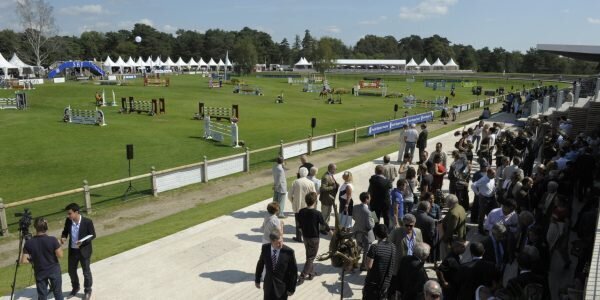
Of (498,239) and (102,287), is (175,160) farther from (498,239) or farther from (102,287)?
(498,239)

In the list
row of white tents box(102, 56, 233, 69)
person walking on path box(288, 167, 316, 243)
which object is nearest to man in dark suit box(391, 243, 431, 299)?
person walking on path box(288, 167, 316, 243)

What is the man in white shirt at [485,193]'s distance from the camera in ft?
32.2

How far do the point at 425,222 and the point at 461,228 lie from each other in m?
0.81

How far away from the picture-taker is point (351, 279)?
857 centimetres

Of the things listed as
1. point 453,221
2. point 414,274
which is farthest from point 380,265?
point 453,221

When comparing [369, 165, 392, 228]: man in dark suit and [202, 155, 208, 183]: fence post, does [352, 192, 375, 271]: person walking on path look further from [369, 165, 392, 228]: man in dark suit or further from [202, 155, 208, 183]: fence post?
[202, 155, 208, 183]: fence post

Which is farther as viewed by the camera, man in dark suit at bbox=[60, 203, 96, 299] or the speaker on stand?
the speaker on stand

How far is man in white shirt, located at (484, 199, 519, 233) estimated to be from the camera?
25.2 ft

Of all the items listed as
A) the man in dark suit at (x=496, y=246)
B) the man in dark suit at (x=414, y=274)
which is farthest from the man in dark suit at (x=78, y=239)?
the man in dark suit at (x=496, y=246)

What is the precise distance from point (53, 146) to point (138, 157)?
5829 millimetres

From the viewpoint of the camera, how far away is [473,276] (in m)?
5.62

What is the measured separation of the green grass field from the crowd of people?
11.1 metres

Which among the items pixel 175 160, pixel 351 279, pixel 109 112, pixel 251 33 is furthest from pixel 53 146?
pixel 251 33

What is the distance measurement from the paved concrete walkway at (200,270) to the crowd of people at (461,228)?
61 cm
